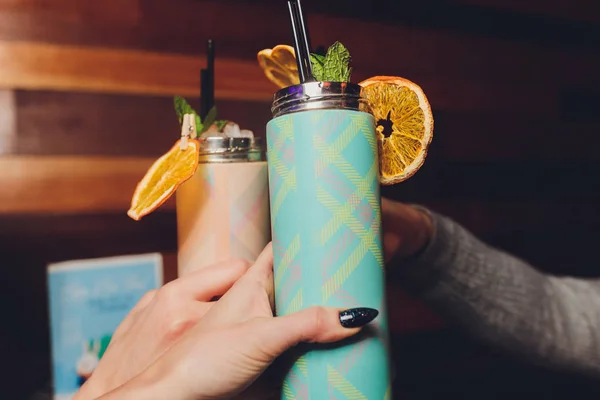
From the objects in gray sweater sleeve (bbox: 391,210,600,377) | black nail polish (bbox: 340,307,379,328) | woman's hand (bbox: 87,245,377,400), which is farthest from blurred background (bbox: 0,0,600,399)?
black nail polish (bbox: 340,307,379,328)

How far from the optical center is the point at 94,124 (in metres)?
1.41

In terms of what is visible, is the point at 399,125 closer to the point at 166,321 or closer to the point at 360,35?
the point at 166,321

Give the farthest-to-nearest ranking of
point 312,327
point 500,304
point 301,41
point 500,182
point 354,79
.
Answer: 1. point 500,182
2. point 354,79
3. point 500,304
4. point 301,41
5. point 312,327

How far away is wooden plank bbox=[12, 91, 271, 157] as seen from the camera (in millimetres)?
1353

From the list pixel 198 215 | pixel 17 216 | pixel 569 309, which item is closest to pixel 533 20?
pixel 569 309

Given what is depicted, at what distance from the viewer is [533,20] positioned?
6.53 feet

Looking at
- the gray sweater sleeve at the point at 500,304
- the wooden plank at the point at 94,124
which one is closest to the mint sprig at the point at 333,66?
the gray sweater sleeve at the point at 500,304

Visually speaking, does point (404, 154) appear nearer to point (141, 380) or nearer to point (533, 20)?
point (141, 380)

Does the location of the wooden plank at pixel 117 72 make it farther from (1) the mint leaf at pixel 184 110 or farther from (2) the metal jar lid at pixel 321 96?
(2) the metal jar lid at pixel 321 96

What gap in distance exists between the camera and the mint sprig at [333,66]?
69cm

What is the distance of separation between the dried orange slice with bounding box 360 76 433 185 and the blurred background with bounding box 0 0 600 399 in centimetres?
87

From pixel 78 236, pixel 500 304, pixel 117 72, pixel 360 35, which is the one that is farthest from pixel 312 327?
pixel 360 35

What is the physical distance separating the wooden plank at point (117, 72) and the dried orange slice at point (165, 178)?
0.70 metres

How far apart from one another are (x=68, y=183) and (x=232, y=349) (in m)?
0.97
